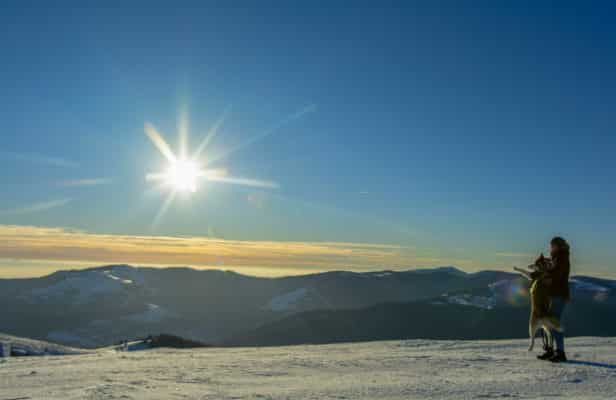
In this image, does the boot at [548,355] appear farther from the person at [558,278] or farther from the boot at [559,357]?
the boot at [559,357]

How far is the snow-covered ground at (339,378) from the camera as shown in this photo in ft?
28.3

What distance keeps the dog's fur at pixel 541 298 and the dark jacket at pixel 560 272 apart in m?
0.19

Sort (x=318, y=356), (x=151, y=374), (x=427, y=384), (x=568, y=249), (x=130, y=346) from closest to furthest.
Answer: (x=427, y=384) < (x=151, y=374) < (x=568, y=249) < (x=318, y=356) < (x=130, y=346)

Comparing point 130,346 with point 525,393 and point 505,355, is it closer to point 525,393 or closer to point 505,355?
point 505,355

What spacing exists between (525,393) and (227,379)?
5.66 m

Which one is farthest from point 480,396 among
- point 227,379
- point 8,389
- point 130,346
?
point 130,346

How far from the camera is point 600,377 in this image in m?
10.2

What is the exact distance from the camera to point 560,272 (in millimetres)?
12484

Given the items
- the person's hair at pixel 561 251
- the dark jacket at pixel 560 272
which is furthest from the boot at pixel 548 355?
the person's hair at pixel 561 251

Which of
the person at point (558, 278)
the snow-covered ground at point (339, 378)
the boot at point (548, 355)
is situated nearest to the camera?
the snow-covered ground at point (339, 378)

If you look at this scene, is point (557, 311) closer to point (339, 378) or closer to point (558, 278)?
point (558, 278)

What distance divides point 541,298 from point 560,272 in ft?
3.66

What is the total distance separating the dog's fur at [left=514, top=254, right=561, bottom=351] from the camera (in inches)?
504

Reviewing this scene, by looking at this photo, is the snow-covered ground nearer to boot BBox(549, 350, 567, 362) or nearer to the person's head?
boot BBox(549, 350, 567, 362)
